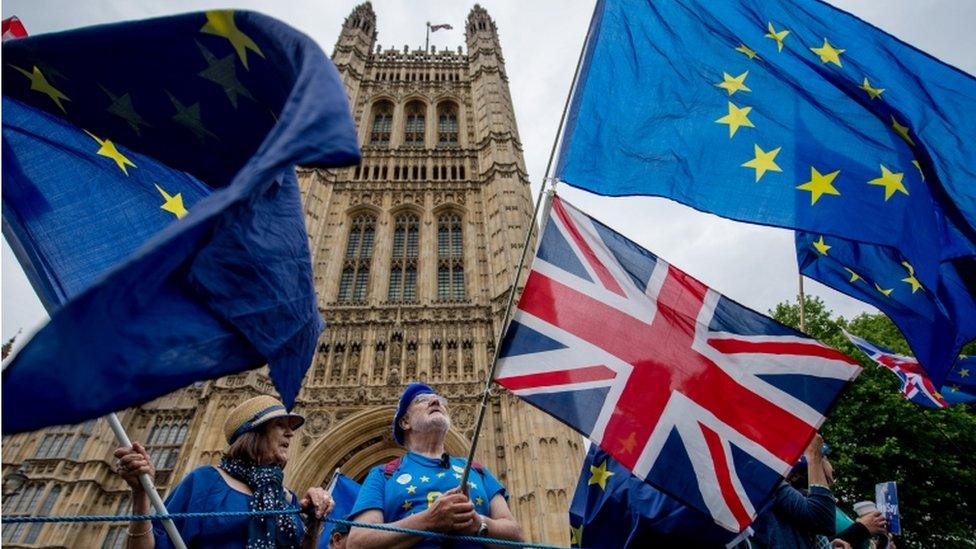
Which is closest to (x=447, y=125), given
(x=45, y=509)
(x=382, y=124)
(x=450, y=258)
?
(x=382, y=124)

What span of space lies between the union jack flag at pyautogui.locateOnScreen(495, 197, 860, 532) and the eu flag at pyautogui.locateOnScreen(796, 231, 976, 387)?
1.43 metres

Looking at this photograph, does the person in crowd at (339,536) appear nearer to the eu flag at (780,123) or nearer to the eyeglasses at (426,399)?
the eyeglasses at (426,399)

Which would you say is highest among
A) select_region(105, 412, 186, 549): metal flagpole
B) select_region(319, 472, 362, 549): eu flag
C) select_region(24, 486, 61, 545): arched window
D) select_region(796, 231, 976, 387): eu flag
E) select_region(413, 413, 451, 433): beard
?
select_region(24, 486, 61, 545): arched window

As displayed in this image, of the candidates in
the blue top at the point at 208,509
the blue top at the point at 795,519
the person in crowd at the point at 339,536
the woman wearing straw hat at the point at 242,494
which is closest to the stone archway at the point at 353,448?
the blue top at the point at 795,519

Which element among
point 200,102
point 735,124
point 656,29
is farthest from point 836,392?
point 200,102

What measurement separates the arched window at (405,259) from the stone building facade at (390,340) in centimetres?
7

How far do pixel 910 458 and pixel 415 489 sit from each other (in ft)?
44.8

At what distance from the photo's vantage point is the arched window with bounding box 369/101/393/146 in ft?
96.4

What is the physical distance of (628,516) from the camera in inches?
157

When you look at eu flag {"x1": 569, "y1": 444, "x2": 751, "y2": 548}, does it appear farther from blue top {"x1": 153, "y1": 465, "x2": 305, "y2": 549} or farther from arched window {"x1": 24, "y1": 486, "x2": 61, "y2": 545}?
arched window {"x1": 24, "y1": 486, "x2": 61, "y2": 545}

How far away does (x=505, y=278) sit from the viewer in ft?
66.3

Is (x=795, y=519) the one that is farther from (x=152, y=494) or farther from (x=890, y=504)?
(x=152, y=494)

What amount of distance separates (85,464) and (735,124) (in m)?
19.8

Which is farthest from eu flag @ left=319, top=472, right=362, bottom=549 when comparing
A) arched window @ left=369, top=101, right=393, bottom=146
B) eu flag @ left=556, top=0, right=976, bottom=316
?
arched window @ left=369, top=101, right=393, bottom=146
